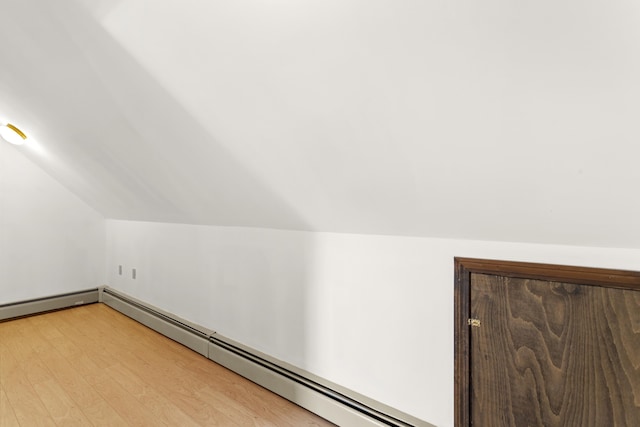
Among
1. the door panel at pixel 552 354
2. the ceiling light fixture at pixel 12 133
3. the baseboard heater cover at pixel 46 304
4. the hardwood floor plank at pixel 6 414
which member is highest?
the ceiling light fixture at pixel 12 133

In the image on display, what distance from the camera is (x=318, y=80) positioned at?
0.99 m

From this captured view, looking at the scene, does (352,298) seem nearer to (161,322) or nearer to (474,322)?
(474,322)

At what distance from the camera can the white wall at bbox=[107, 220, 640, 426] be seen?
1.33m

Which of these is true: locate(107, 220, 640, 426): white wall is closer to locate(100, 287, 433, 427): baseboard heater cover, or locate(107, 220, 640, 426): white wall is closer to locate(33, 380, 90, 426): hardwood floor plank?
locate(100, 287, 433, 427): baseboard heater cover

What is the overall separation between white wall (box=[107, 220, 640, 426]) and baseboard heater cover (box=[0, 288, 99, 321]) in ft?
6.58

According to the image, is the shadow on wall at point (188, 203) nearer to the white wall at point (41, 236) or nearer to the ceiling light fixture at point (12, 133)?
the ceiling light fixture at point (12, 133)

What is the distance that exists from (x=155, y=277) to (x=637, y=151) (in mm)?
3341

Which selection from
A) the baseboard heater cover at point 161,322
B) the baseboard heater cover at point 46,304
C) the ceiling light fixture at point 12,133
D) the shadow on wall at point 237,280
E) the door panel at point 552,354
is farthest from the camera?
the baseboard heater cover at point 46,304

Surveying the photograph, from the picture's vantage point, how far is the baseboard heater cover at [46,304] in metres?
3.28

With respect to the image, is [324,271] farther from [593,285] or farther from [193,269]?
[193,269]

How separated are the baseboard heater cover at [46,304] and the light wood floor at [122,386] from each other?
48 cm

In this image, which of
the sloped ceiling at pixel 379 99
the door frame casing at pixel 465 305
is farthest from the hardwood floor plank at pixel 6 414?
the door frame casing at pixel 465 305

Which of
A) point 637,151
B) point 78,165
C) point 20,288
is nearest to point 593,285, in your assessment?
point 637,151

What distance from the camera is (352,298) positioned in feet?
5.35
